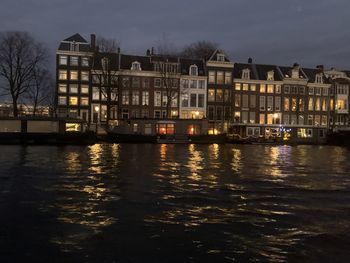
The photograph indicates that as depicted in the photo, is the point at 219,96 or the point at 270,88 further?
the point at 270,88

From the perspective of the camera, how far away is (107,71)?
91125 millimetres

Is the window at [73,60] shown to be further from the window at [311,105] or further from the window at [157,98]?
the window at [311,105]

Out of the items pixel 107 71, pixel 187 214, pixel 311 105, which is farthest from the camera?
pixel 311 105

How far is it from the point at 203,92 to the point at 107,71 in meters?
22.1

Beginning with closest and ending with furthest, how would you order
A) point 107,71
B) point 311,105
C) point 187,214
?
point 187,214, point 107,71, point 311,105

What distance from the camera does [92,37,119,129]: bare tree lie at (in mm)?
89438

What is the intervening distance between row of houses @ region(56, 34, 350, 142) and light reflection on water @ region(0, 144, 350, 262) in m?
66.2

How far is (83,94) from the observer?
94.8 meters

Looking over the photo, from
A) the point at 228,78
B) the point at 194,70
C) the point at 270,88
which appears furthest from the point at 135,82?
the point at 270,88

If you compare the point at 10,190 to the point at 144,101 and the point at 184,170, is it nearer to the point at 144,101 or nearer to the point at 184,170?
the point at 184,170

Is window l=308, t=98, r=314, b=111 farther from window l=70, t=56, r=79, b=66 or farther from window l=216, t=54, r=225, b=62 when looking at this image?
window l=70, t=56, r=79, b=66

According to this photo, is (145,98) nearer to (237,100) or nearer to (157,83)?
(157,83)

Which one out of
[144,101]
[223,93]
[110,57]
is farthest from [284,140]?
[110,57]

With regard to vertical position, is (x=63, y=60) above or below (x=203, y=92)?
above
